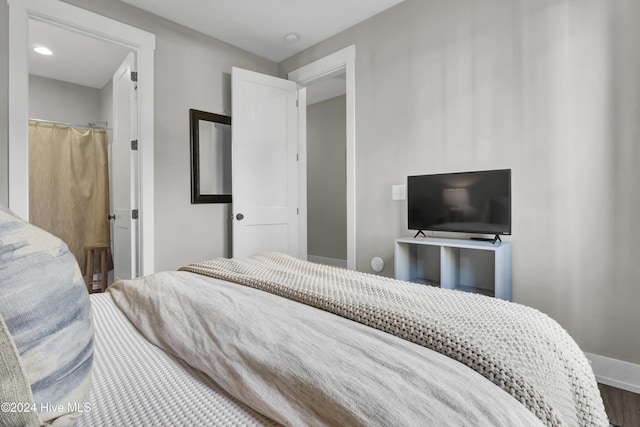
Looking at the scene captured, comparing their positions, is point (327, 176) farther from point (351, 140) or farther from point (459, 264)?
point (459, 264)

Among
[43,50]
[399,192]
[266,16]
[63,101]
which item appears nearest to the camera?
[399,192]

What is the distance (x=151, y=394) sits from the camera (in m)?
0.63

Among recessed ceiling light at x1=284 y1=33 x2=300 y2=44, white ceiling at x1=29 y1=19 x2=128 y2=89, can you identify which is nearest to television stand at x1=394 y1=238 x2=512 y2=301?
recessed ceiling light at x1=284 y1=33 x2=300 y2=44

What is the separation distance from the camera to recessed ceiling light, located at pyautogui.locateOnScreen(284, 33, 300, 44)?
324 cm

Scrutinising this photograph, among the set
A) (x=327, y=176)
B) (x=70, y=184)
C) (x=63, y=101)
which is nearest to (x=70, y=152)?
(x=70, y=184)

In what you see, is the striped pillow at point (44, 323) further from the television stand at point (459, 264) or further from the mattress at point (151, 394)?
the television stand at point (459, 264)

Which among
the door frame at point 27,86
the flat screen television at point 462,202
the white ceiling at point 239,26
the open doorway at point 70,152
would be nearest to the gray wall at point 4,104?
the door frame at point 27,86

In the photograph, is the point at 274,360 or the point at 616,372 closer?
the point at 274,360

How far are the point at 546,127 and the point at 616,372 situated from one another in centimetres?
147

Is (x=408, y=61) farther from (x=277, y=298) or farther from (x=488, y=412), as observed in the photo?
(x=488, y=412)

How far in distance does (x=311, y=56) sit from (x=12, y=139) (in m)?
2.61

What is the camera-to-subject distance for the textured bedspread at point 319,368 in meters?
0.52

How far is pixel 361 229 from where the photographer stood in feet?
10.1

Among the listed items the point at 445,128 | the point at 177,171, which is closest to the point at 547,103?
the point at 445,128
